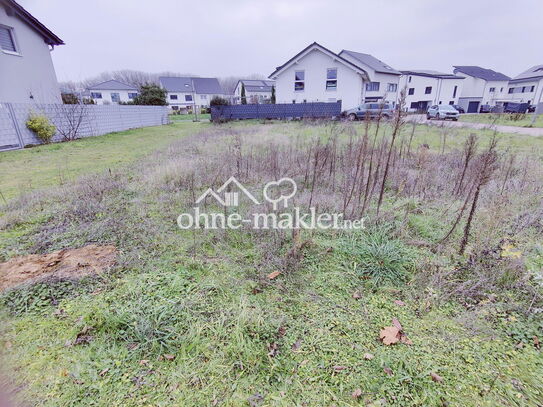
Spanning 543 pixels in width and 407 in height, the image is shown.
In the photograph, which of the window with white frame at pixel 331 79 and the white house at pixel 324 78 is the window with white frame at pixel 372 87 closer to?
the white house at pixel 324 78

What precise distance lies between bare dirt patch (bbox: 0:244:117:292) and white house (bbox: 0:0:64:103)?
39.1 ft

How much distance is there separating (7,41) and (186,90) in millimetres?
40490

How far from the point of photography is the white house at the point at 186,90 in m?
47.4

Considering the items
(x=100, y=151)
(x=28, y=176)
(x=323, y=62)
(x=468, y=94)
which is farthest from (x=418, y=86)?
(x=28, y=176)

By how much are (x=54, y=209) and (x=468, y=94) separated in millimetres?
46004

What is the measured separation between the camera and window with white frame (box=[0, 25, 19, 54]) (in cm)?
1032

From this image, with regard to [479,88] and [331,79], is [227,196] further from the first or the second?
[479,88]

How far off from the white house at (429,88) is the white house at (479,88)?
343cm

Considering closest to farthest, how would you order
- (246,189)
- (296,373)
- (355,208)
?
(296,373)
(355,208)
(246,189)

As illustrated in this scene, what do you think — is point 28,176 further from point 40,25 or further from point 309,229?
point 40,25

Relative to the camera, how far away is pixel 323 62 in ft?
67.7

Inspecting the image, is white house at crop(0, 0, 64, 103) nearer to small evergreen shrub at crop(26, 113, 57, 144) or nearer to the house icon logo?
small evergreen shrub at crop(26, 113, 57, 144)

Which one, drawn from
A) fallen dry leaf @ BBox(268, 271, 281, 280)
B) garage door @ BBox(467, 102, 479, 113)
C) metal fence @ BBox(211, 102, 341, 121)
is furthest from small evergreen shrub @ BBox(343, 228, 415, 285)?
garage door @ BBox(467, 102, 479, 113)

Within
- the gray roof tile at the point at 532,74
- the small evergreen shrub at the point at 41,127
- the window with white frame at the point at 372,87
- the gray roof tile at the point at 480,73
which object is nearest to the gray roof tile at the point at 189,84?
the window with white frame at the point at 372,87
